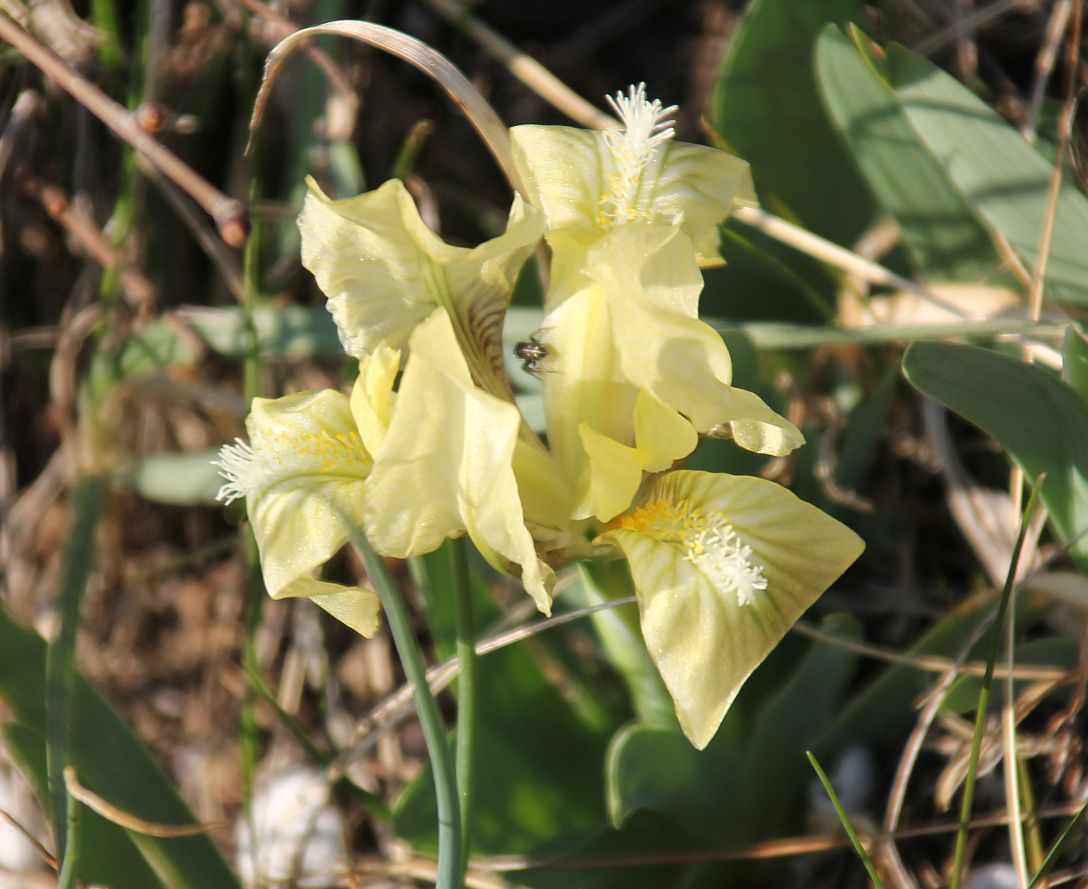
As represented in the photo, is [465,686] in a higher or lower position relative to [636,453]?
lower

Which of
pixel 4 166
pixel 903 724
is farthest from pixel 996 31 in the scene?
pixel 4 166

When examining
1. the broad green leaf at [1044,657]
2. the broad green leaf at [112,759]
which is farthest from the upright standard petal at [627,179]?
the broad green leaf at [112,759]

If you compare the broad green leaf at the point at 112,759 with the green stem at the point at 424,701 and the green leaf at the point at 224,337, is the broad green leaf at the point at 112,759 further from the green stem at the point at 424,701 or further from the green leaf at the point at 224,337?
the green leaf at the point at 224,337

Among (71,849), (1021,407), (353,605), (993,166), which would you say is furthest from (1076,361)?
(71,849)

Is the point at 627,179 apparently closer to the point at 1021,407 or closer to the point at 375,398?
the point at 375,398

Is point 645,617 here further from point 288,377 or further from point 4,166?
point 4,166

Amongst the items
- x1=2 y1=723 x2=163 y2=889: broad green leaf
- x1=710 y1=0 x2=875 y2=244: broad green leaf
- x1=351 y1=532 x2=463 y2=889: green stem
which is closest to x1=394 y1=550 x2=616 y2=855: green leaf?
x1=2 y1=723 x2=163 y2=889: broad green leaf

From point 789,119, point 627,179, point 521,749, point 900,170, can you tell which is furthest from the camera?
point 789,119

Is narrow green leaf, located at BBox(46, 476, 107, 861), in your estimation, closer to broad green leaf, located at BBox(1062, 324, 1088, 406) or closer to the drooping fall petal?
the drooping fall petal
